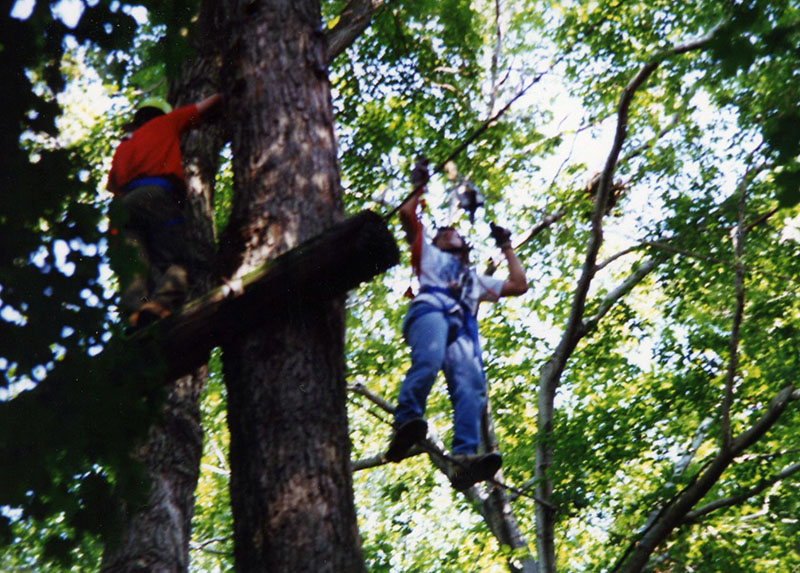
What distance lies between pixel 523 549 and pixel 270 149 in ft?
19.3

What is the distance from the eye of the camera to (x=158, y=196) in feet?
15.0

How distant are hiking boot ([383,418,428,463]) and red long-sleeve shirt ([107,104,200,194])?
1.86 metres

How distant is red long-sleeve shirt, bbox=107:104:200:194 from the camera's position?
4516mm

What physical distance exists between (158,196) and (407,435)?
1.85 m

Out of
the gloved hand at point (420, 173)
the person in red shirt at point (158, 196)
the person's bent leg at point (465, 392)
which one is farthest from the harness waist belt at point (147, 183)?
the person's bent leg at point (465, 392)

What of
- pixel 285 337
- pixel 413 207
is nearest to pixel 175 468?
pixel 413 207

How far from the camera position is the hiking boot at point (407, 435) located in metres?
4.13

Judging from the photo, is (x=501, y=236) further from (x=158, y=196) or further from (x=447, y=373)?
(x=158, y=196)

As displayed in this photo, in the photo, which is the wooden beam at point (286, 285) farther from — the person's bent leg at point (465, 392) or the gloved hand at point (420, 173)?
the person's bent leg at point (465, 392)

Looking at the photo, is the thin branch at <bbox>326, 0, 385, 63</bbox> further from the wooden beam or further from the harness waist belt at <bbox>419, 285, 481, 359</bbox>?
the wooden beam

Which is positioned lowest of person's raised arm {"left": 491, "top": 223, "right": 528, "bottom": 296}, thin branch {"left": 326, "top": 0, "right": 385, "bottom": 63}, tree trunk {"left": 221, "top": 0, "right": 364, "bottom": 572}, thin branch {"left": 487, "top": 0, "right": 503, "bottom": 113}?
tree trunk {"left": 221, "top": 0, "right": 364, "bottom": 572}

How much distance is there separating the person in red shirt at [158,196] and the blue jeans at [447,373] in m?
1.26

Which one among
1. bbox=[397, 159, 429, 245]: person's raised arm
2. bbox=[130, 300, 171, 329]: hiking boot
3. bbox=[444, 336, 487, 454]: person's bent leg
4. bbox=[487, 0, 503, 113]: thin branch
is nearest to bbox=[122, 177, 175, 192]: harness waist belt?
bbox=[130, 300, 171, 329]: hiking boot

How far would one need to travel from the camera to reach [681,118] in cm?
1099
